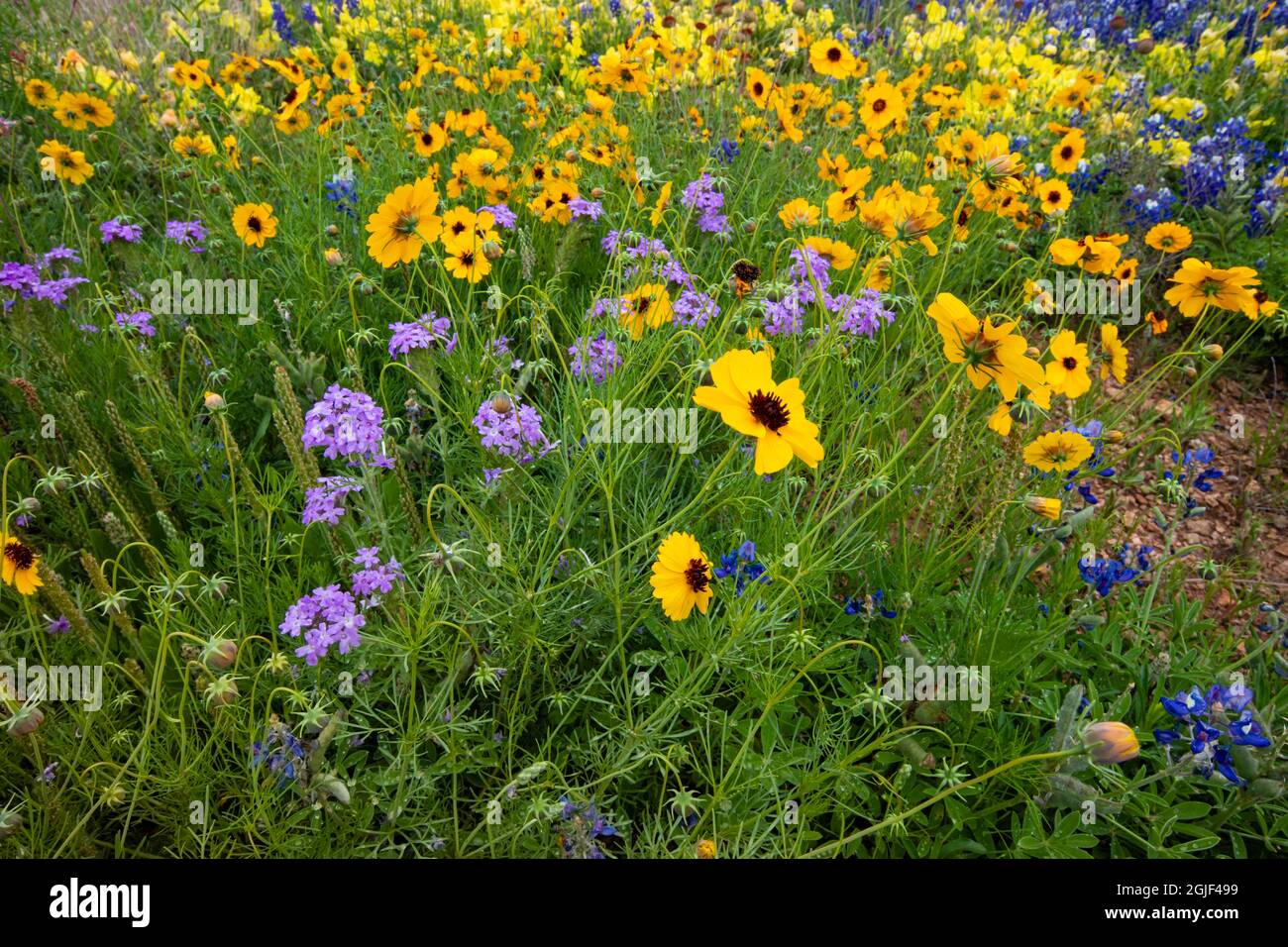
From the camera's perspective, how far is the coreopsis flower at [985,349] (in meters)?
1.32

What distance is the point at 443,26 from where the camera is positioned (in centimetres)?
391

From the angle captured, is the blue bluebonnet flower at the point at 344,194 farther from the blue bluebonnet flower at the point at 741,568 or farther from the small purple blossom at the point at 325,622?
the blue bluebonnet flower at the point at 741,568

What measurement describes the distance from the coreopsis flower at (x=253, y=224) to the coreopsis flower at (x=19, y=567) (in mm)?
1308

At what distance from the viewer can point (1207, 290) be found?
6.63 ft

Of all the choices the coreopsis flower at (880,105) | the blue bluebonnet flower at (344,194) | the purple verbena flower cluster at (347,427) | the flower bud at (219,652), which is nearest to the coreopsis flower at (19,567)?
the flower bud at (219,652)

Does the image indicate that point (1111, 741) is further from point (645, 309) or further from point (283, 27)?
point (283, 27)

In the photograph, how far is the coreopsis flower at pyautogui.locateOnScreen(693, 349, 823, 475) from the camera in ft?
4.07

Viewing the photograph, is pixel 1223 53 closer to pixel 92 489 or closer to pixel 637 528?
pixel 637 528

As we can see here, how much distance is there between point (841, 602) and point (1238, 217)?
10.5ft

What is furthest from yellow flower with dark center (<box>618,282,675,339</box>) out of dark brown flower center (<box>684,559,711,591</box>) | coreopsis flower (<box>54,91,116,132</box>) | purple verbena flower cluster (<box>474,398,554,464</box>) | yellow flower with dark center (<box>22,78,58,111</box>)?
yellow flower with dark center (<box>22,78,58,111</box>)

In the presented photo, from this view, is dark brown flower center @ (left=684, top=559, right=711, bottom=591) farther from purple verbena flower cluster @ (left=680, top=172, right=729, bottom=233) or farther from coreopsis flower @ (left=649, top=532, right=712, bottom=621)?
purple verbena flower cluster @ (left=680, top=172, right=729, bottom=233)

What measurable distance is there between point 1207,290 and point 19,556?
273 cm
